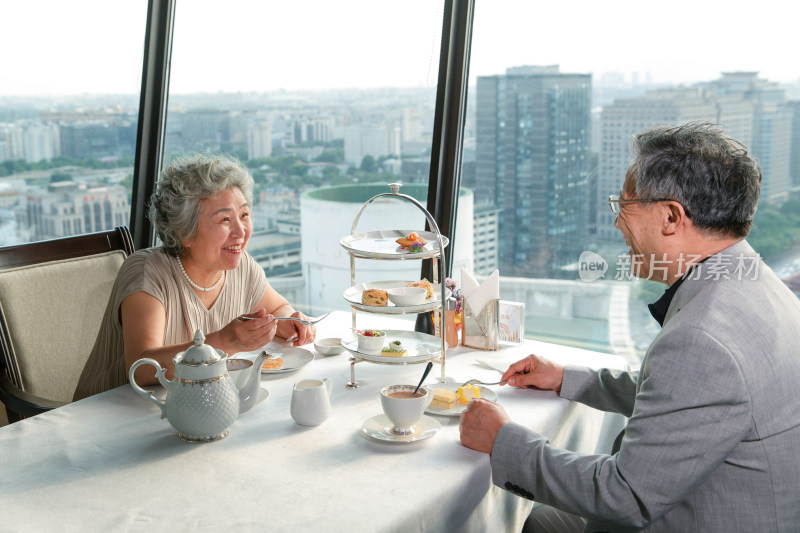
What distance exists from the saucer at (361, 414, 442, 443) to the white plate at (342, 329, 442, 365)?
24 centimetres

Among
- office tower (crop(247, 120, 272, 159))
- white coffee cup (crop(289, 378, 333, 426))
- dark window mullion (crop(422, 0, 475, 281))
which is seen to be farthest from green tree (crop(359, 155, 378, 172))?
white coffee cup (crop(289, 378, 333, 426))

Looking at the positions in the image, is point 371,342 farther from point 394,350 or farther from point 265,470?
point 265,470

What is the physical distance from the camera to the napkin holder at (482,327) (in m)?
2.22

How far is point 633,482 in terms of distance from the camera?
1.26 metres

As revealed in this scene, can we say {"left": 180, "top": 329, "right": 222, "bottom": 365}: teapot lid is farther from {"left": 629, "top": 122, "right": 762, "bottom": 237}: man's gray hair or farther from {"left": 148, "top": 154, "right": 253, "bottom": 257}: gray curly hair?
{"left": 629, "top": 122, "right": 762, "bottom": 237}: man's gray hair

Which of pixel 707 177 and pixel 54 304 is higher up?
pixel 707 177

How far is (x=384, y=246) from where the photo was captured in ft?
6.57

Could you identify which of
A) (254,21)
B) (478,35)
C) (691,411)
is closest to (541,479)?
(691,411)

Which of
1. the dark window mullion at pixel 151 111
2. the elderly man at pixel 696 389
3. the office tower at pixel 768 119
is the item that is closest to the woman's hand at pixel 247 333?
the elderly man at pixel 696 389

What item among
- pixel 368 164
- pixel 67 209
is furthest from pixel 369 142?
pixel 67 209

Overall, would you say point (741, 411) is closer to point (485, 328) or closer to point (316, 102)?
point (485, 328)

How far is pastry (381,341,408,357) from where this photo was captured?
1934 millimetres

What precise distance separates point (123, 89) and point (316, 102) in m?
1.11

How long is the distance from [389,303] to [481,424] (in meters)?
0.68
